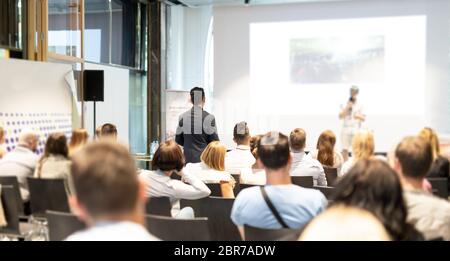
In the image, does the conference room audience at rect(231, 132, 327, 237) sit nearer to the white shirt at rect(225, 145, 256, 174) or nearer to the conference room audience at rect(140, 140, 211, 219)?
the conference room audience at rect(140, 140, 211, 219)

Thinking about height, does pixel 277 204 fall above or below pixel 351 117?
below

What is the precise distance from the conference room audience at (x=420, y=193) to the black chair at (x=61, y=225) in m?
1.46

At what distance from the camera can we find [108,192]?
1.44m

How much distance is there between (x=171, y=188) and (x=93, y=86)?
292cm

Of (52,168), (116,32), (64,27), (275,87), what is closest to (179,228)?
(52,168)

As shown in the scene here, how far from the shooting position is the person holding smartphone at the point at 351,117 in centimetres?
962

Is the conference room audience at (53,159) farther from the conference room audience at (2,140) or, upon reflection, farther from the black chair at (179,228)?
the black chair at (179,228)

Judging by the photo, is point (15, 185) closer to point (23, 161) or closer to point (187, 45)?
point (23, 161)

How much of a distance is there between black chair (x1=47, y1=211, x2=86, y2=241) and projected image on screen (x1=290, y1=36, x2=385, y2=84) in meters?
7.82

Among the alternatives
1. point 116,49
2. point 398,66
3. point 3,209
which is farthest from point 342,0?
point 3,209

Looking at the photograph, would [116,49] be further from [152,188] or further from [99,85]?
[152,188]

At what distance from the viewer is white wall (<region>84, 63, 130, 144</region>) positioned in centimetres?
802

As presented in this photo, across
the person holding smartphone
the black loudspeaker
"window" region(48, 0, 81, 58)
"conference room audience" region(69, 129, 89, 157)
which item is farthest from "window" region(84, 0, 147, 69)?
"conference room audience" region(69, 129, 89, 157)

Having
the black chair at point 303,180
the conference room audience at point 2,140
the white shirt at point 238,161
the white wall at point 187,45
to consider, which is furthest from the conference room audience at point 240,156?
the white wall at point 187,45
